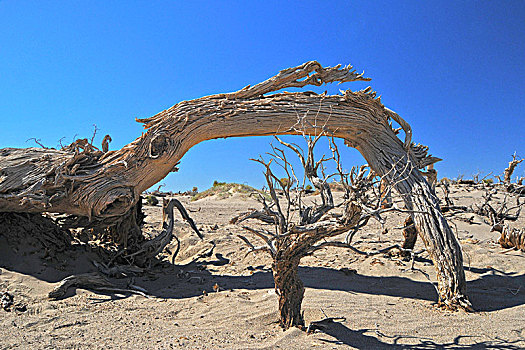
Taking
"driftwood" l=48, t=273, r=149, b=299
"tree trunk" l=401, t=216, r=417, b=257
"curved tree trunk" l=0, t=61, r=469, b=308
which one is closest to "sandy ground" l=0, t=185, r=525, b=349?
"driftwood" l=48, t=273, r=149, b=299

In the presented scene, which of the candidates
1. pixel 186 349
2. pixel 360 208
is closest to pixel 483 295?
pixel 360 208

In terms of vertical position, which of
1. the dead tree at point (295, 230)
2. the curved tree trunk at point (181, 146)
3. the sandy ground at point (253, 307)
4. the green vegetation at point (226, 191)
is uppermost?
the green vegetation at point (226, 191)

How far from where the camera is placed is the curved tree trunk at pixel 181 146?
17.2ft

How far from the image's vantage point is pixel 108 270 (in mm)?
5270

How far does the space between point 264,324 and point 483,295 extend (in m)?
2.97

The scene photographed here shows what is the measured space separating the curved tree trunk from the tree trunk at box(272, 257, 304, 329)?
242 cm

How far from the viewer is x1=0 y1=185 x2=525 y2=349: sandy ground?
3.24m

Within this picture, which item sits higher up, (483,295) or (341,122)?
(341,122)

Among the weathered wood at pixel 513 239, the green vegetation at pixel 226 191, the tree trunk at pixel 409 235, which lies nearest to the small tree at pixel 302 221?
the tree trunk at pixel 409 235

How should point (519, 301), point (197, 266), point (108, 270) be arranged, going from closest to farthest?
point (519, 301), point (108, 270), point (197, 266)

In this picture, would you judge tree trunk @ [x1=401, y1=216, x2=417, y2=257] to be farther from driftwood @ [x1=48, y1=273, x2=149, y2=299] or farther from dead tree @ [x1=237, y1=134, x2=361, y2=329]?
driftwood @ [x1=48, y1=273, x2=149, y2=299]

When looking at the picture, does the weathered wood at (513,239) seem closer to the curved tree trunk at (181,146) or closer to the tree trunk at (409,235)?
the tree trunk at (409,235)

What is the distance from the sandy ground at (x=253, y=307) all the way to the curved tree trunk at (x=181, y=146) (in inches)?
33.5

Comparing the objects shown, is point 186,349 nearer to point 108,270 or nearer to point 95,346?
point 95,346
